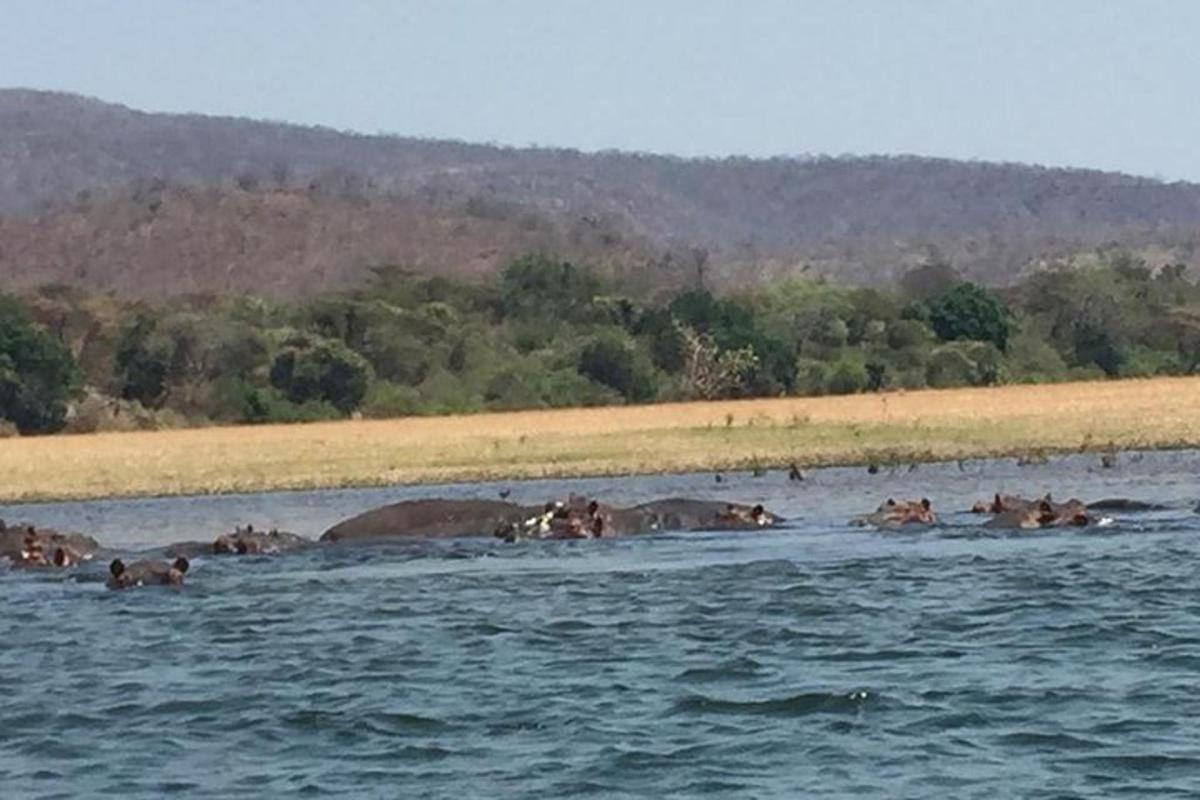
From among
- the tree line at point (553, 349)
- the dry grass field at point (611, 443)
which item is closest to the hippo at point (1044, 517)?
the dry grass field at point (611, 443)

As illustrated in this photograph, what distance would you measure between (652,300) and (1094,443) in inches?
2193

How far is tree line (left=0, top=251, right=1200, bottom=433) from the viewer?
7175 centimetres

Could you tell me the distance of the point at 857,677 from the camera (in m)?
19.3

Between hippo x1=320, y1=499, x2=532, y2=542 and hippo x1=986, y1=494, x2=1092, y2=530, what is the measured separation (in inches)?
235

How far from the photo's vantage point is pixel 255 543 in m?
32.6

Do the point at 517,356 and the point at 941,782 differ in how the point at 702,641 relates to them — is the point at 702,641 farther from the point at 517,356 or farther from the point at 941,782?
the point at 517,356

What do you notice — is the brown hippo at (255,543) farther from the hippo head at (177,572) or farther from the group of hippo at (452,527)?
the hippo head at (177,572)

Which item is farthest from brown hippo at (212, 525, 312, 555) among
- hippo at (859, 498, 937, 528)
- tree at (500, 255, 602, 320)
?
tree at (500, 255, 602, 320)

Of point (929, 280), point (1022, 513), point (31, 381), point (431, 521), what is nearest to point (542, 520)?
point (431, 521)

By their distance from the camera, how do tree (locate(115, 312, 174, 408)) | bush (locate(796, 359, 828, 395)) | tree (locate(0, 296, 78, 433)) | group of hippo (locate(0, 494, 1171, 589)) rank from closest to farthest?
group of hippo (locate(0, 494, 1171, 589)) → tree (locate(0, 296, 78, 433)) → bush (locate(796, 359, 828, 395)) → tree (locate(115, 312, 174, 408))

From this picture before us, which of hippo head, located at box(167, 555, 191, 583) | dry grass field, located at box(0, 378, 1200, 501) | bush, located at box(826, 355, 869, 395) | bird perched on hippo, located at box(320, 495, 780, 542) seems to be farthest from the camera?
bush, located at box(826, 355, 869, 395)

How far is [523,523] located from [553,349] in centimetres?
4854

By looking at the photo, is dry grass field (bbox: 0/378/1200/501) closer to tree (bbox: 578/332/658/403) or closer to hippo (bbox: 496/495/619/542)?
tree (bbox: 578/332/658/403)

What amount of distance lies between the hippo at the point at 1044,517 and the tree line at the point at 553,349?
39.0 meters
